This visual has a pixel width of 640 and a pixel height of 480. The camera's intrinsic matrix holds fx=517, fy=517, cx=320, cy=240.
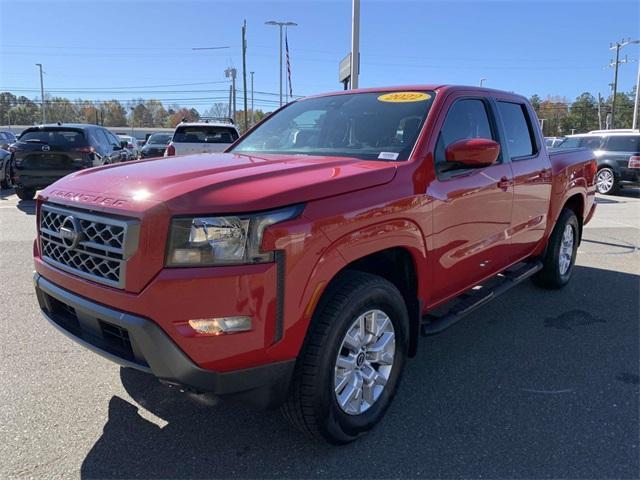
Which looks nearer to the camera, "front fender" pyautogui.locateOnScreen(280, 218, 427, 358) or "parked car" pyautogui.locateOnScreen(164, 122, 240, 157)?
"front fender" pyautogui.locateOnScreen(280, 218, 427, 358)

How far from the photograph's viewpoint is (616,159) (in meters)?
15.3

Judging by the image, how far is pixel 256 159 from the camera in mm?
3242

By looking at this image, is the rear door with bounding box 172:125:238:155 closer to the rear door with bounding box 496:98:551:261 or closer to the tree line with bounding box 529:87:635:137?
the rear door with bounding box 496:98:551:261

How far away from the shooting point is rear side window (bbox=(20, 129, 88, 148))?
11047 mm

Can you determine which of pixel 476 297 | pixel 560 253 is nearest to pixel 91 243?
pixel 476 297

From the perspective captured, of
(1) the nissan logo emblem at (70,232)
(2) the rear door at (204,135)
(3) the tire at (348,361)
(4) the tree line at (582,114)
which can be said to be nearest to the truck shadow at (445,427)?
(3) the tire at (348,361)

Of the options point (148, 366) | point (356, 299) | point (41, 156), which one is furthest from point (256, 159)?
point (41, 156)

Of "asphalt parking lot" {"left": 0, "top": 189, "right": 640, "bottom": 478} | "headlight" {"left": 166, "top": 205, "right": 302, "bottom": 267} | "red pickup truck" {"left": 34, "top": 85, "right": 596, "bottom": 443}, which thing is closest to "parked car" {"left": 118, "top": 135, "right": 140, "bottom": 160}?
"asphalt parking lot" {"left": 0, "top": 189, "right": 640, "bottom": 478}

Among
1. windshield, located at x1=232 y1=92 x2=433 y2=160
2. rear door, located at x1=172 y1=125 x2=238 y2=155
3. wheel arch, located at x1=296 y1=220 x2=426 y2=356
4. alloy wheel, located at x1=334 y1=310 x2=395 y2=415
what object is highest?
rear door, located at x1=172 y1=125 x2=238 y2=155

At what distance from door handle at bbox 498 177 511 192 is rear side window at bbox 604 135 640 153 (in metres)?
13.7

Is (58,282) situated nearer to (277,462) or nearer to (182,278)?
(182,278)

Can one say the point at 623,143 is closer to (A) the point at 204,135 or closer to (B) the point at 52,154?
(A) the point at 204,135

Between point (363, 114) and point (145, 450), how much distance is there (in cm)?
251

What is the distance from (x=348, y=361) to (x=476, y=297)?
157cm
